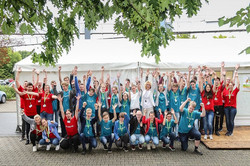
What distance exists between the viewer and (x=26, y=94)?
→ 677cm

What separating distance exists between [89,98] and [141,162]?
2.47m

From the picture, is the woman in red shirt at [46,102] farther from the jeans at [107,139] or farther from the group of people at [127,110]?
the jeans at [107,139]

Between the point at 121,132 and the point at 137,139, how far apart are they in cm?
49

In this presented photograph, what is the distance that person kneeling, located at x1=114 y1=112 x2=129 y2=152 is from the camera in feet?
19.7

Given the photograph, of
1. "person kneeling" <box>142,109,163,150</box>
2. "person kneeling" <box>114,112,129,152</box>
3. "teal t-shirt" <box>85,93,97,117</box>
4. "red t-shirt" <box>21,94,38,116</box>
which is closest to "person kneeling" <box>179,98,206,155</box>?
"person kneeling" <box>142,109,163,150</box>

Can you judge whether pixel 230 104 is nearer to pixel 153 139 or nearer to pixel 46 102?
pixel 153 139

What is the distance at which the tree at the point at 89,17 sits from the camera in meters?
2.75

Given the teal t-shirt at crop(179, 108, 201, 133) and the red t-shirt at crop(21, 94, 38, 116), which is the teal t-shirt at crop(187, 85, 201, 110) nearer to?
the teal t-shirt at crop(179, 108, 201, 133)

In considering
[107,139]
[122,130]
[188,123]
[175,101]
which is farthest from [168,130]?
[107,139]

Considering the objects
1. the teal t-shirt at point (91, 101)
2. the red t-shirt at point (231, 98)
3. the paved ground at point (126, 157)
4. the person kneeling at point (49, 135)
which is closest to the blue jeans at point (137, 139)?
the paved ground at point (126, 157)

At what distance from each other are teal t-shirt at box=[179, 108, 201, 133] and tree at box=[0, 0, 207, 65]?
317cm

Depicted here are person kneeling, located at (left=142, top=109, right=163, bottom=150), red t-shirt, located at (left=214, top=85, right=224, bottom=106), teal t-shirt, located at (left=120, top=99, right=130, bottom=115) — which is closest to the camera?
person kneeling, located at (left=142, top=109, right=163, bottom=150)

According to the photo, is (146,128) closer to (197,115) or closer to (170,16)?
(197,115)

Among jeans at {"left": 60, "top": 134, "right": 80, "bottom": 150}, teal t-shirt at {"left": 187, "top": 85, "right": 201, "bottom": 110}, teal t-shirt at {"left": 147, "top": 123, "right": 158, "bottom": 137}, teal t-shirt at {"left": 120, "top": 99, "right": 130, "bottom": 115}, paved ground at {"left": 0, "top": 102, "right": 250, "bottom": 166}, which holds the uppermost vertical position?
teal t-shirt at {"left": 187, "top": 85, "right": 201, "bottom": 110}
